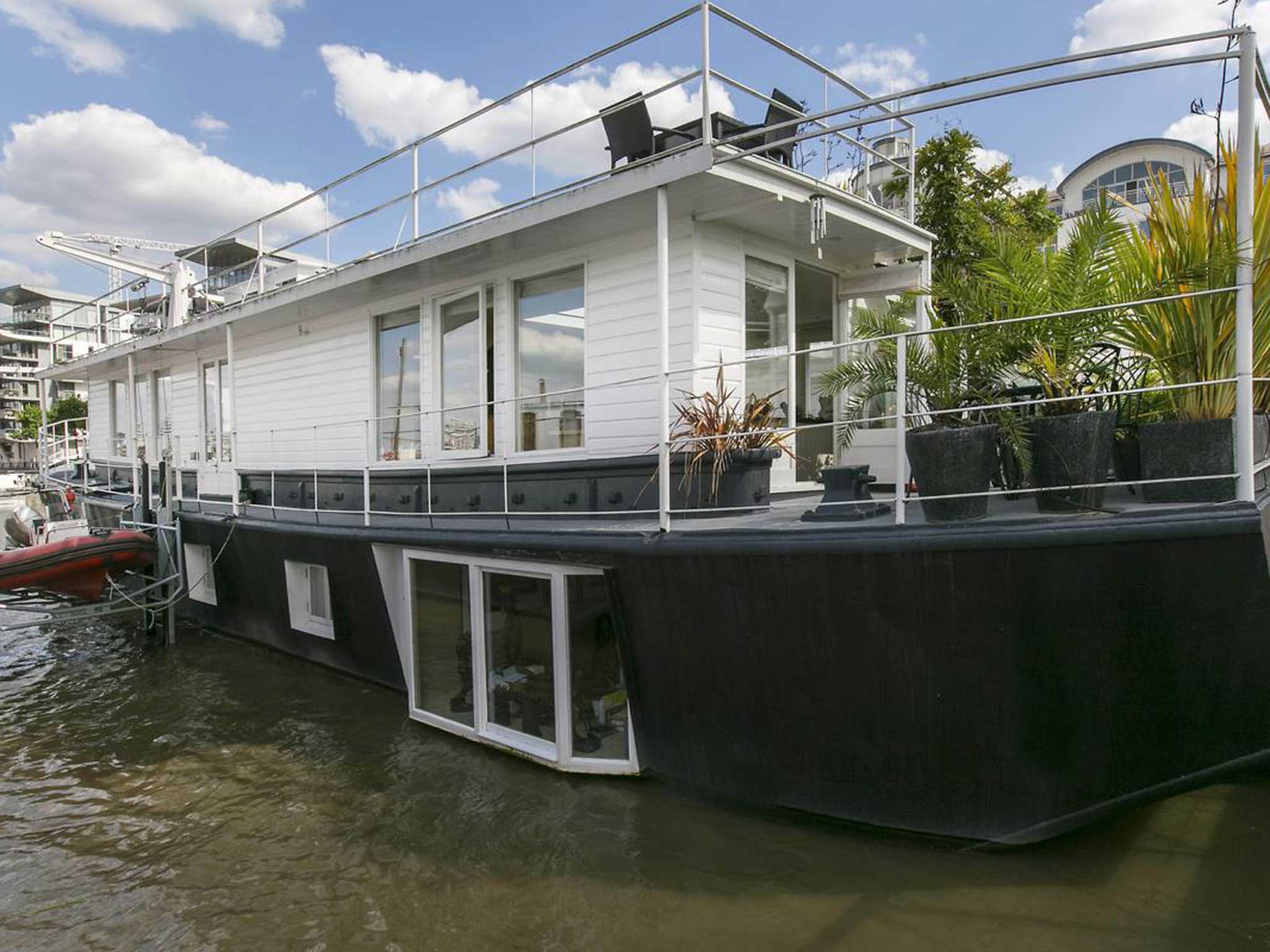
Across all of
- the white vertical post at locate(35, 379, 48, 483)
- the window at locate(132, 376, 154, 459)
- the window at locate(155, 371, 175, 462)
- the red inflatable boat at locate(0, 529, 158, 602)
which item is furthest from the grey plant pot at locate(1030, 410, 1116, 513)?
the white vertical post at locate(35, 379, 48, 483)

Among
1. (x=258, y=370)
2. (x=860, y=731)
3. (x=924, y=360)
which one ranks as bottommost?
(x=860, y=731)

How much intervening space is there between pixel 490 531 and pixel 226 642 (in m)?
6.20

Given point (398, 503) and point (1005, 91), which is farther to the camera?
point (398, 503)

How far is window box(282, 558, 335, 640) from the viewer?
838cm

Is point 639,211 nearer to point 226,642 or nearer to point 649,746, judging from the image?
point 649,746

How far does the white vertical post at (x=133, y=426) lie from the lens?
36.8ft

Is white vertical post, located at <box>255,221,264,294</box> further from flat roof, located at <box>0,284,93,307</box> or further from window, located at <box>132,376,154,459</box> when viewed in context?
flat roof, located at <box>0,284,93,307</box>

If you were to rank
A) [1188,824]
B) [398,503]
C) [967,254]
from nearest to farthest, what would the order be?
[1188,824] < [398,503] < [967,254]

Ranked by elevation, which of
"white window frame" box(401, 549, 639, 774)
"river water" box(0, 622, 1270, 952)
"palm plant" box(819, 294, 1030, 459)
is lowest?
"river water" box(0, 622, 1270, 952)

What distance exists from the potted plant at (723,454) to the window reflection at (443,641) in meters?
2.19

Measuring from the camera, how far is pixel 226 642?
33.3 ft

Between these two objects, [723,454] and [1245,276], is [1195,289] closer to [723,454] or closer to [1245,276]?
[1245,276]

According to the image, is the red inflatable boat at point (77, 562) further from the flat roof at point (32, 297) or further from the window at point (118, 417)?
the flat roof at point (32, 297)

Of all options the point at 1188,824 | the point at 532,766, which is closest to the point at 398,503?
the point at 532,766
